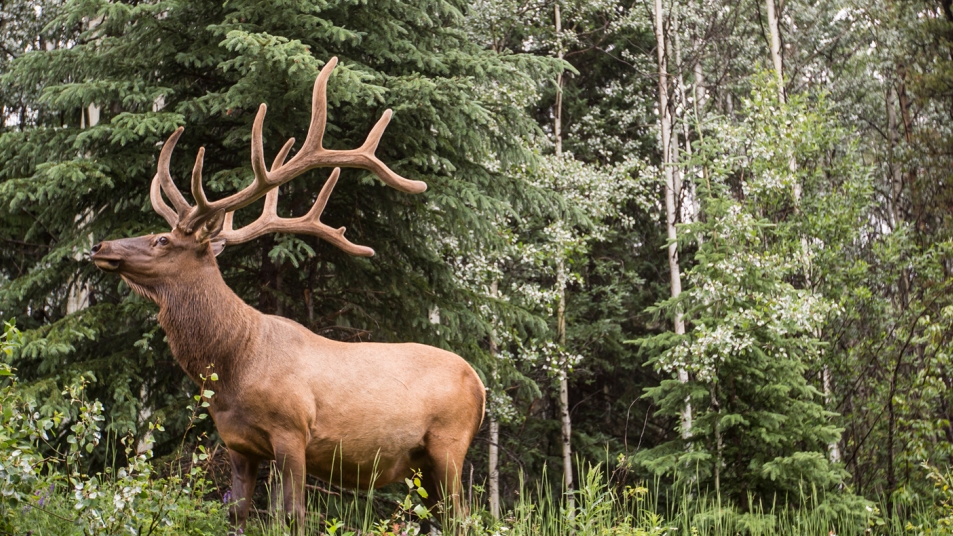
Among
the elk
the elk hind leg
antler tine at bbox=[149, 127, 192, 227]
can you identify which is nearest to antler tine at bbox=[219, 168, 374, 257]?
the elk

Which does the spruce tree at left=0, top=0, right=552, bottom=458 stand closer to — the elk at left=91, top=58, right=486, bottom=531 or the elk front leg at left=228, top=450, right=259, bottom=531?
the elk at left=91, top=58, right=486, bottom=531

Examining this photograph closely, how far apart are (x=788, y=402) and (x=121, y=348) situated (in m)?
6.07

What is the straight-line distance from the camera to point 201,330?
5160 mm

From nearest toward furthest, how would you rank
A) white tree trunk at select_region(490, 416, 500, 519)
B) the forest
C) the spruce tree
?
the forest, the spruce tree, white tree trunk at select_region(490, 416, 500, 519)

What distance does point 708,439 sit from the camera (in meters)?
8.88

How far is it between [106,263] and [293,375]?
1152 mm

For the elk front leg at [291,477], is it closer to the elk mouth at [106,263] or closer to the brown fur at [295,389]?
the brown fur at [295,389]

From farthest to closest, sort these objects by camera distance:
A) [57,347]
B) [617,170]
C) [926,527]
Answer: [617,170] → [57,347] → [926,527]

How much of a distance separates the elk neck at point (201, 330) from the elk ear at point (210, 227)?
210 millimetres

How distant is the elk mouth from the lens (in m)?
5.00

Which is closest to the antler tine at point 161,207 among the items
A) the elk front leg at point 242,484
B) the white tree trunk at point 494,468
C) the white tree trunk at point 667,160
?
the elk front leg at point 242,484

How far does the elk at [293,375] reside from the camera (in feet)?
16.5

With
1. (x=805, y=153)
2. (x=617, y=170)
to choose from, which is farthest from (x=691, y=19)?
(x=805, y=153)

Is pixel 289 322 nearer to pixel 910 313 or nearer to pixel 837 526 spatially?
pixel 837 526
